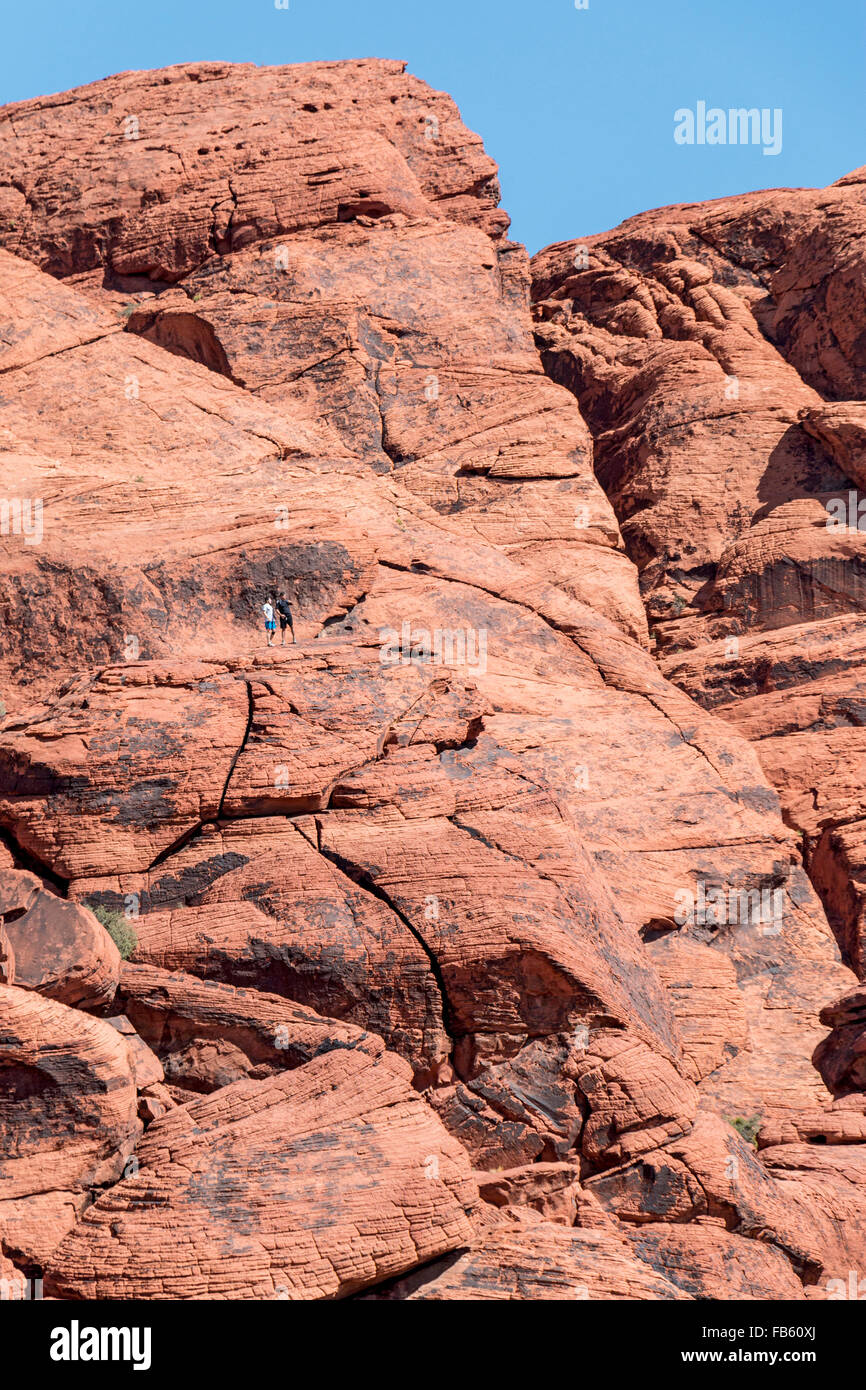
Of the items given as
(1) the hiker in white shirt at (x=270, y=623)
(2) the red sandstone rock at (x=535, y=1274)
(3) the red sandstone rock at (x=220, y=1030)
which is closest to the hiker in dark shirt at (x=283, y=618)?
(1) the hiker in white shirt at (x=270, y=623)

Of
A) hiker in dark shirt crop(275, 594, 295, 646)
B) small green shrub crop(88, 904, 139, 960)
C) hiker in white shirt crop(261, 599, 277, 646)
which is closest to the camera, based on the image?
small green shrub crop(88, 904, 139, 960)

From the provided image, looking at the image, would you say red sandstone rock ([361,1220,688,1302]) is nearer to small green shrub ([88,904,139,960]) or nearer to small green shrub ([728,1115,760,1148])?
small green shrub ([728,1115,760,1148])

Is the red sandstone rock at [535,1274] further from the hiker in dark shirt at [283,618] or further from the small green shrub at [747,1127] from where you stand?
the hiker in dark shirt at [283,618]

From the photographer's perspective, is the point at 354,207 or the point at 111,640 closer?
the point at 111,640

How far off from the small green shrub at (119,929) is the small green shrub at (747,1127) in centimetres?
963

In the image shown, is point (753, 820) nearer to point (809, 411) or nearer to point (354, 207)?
point (809, 411)

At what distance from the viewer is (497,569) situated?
32.1 metres

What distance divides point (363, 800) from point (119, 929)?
4126 mm

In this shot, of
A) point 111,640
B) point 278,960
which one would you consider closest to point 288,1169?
point 278,960

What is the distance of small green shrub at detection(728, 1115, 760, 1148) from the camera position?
22438mm

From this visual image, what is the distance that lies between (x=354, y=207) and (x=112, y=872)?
26.1 metres

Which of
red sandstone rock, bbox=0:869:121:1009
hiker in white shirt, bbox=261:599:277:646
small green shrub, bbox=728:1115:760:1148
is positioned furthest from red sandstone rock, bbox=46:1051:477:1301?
hiker in white shirt, bbox=261:599:277:646

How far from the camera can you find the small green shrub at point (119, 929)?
66.1 feet

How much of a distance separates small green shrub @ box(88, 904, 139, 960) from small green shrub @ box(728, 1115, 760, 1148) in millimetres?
9627
